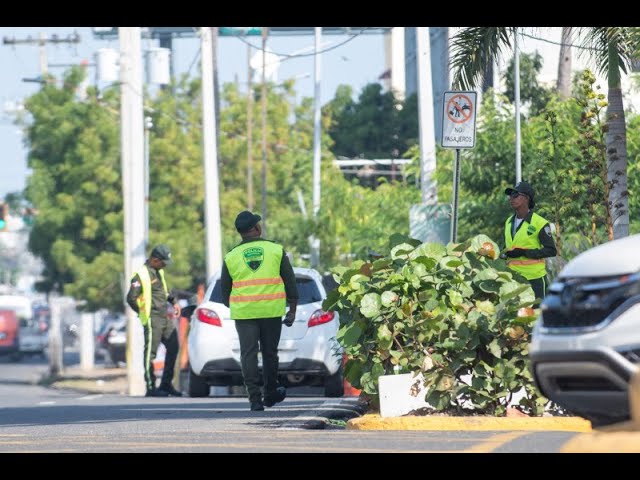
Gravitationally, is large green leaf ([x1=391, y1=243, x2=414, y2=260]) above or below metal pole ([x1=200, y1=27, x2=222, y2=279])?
below

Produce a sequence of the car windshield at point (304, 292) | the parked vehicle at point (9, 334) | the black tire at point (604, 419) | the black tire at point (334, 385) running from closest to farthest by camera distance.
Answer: the black tire at point (604, 419)
the car windshield at point (304, 292)
the black tire at point (334, 385)
the parked vehicle at point (9, 334)

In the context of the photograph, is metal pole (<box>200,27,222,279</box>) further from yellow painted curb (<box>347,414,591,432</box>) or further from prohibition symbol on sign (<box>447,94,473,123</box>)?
yellow painted curb (<box>347,414,591,432</box>)

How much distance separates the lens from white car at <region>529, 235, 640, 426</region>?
767cm

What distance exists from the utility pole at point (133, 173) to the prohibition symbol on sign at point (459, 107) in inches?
521

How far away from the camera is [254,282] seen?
1475cm

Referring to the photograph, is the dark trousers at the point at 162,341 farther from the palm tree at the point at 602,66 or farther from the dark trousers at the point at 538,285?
the dark trousers at the point at 538,285

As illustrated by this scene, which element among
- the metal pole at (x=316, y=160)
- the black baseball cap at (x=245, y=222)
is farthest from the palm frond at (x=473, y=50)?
the metal pole at (x=316, y=160)

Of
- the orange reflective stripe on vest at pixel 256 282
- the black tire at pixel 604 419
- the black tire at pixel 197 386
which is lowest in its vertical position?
the black tire at pixel 197 386

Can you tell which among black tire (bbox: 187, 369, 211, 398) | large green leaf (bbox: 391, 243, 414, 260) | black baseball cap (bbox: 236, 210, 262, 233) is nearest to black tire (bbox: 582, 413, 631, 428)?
large green leaf (bbox: 391, 243, 414, 260)

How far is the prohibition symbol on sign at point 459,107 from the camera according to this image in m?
17.0
